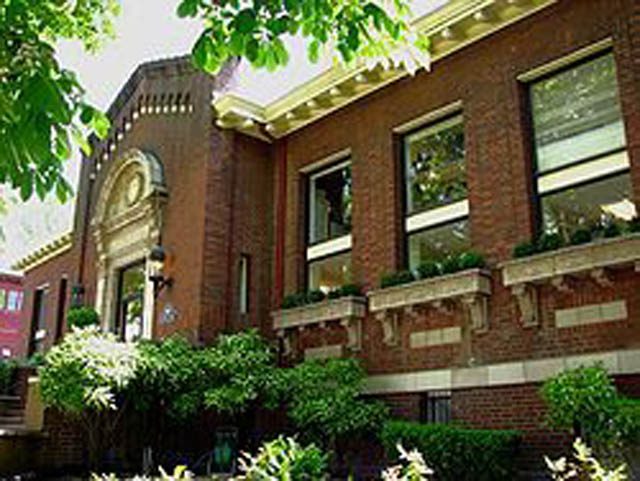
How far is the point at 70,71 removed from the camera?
3590mm

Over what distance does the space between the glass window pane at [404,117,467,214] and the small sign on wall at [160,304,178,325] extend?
5.37 m

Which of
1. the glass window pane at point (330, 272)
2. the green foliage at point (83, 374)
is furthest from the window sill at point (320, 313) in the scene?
the green foliage at point (83, 374)

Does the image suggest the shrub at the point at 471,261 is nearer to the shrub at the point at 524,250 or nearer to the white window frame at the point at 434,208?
the shrub at the point at 524,250

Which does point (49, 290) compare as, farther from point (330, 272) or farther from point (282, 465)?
point (282, 465)

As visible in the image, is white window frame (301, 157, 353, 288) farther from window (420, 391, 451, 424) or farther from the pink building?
the pink building

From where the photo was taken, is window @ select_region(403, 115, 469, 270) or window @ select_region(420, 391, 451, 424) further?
window @ select_region(403, 115, 469, 270)

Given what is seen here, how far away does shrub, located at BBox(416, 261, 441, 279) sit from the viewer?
1090 centimetres

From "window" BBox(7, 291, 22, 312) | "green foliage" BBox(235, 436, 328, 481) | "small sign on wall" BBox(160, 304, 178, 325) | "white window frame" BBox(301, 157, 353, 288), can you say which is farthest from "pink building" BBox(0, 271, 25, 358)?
"green foliage" BBox(235, 436, 328, 481)

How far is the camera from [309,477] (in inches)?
179

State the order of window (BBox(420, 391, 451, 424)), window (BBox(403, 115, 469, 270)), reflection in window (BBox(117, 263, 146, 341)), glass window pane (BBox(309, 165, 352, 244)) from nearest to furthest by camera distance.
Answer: window (BBox(420, 391, 451, 424))
window (BBox(403, 115, 469, 270))
glass window pane (BBox(309, 165, 352, 244))
reflection in window (BBox(117, 263, 146, 341))

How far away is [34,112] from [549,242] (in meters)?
7.85

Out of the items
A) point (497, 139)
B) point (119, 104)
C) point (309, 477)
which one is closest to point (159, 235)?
point (119, 104)

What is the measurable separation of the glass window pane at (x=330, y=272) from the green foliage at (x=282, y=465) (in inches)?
328

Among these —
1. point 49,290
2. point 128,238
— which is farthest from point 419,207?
point 49,290
